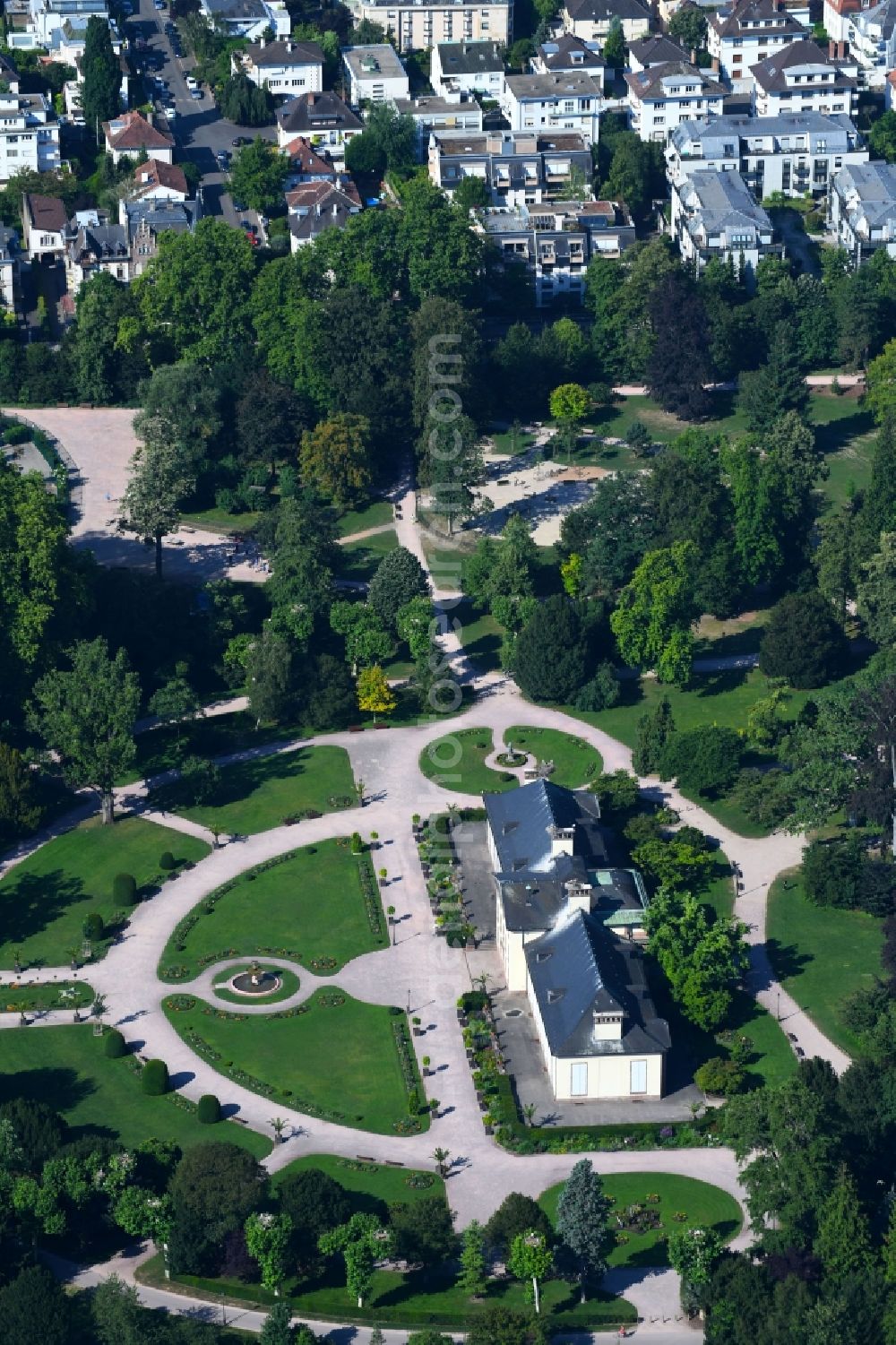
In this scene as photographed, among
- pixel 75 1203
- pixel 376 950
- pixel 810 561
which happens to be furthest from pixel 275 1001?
pixel 810 561

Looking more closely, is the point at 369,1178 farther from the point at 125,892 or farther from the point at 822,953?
the point at 822,953

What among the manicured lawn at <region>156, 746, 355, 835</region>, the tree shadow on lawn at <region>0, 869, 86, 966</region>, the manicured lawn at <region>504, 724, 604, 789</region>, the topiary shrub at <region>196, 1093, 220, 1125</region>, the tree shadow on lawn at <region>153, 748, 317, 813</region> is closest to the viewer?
the topiary shrub at <region>196, 1093, 220, 1125</region>

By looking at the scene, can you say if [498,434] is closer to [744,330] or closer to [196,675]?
[744,330]

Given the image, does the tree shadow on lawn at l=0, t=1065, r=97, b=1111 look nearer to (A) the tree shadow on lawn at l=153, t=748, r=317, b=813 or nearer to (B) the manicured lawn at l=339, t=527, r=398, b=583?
(A) the tree shadow on lawn at l=153, t=748, r=317, b=813

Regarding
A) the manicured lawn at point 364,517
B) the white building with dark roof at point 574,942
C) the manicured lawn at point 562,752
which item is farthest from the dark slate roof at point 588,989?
the manicured lawn at point 364,517

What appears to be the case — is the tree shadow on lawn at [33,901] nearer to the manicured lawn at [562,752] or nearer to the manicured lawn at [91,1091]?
the manicured lawn at [91,1091]

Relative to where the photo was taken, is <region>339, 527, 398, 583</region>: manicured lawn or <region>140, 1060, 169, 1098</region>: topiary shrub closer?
<region>140, 1060, 169, 1098</region>: topiary shrub

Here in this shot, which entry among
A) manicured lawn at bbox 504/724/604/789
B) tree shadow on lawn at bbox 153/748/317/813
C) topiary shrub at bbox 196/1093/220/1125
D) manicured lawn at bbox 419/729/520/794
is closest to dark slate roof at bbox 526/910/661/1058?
topiary shrub at bbox 196/1093/220/1125
